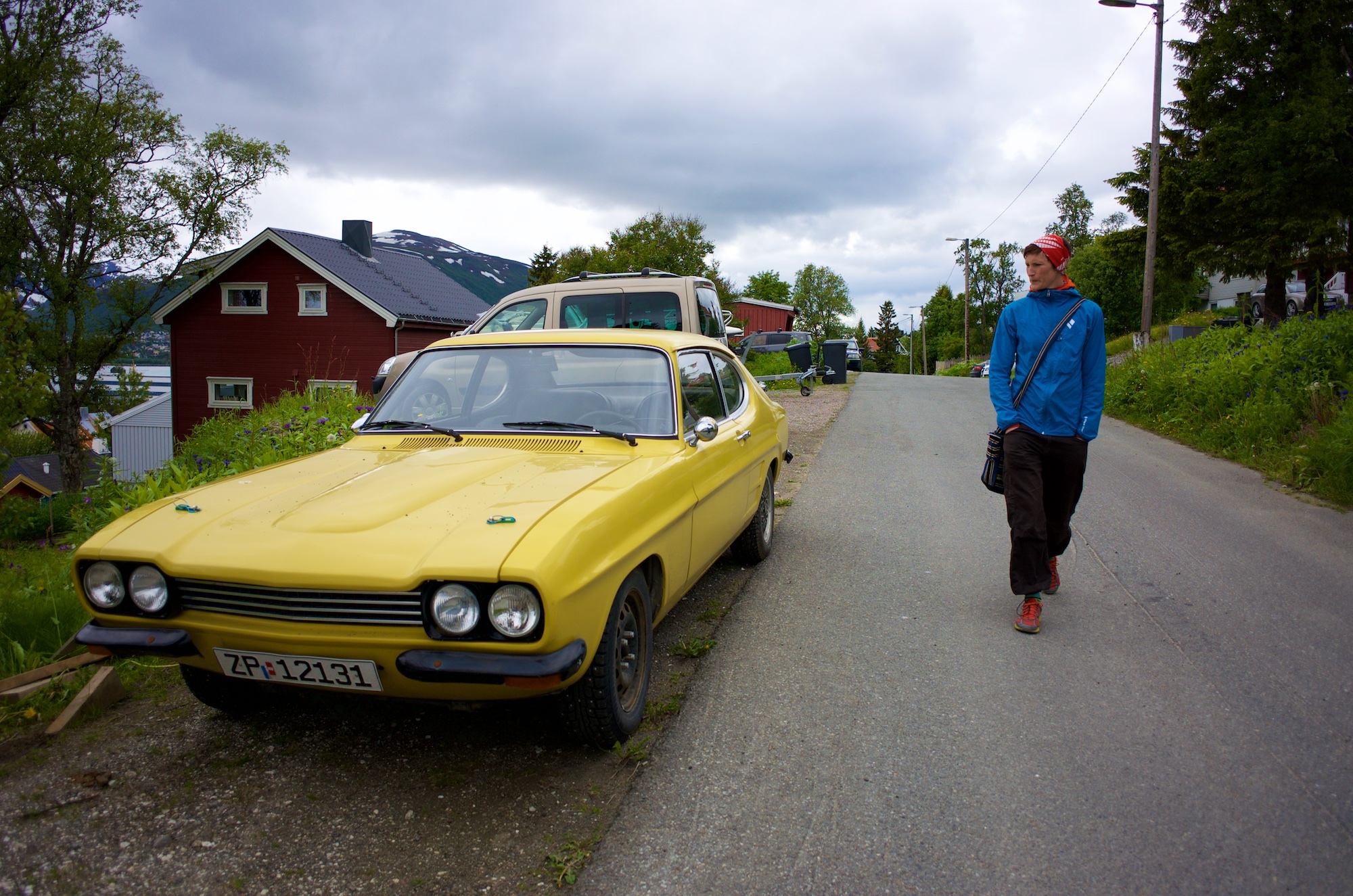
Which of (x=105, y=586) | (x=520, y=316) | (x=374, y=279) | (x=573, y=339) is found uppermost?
(x=374, y=279)

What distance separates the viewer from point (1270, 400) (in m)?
10.7

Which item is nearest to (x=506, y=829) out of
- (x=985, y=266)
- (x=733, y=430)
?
(x=733, y=430)

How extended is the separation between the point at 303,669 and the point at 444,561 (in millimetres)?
622

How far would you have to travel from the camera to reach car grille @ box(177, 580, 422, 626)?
2.45 metres

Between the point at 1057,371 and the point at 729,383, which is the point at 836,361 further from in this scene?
the point at 1057,371

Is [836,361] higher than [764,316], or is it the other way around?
[764,316]

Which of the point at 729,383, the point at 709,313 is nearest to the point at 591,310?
the point at 709,313

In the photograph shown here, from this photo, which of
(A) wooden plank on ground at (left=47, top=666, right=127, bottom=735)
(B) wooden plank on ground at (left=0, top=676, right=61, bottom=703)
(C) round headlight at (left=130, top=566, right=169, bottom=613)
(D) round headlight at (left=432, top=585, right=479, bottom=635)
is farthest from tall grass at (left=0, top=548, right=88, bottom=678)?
(D) round headlight at (left=432, top=585, right=479, bottom=635)

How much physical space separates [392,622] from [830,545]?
13.3 feet

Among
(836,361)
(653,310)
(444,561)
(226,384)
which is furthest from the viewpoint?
(226,384)

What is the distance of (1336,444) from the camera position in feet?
26.6

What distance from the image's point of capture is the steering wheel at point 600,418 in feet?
12.5

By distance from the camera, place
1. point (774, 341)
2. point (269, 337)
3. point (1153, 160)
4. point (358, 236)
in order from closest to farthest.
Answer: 1. point (1153, 160)
2. point (774, 341)
3. point (269, 337)
4. point (358, 236)

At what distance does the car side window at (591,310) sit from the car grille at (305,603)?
626 centimetres
